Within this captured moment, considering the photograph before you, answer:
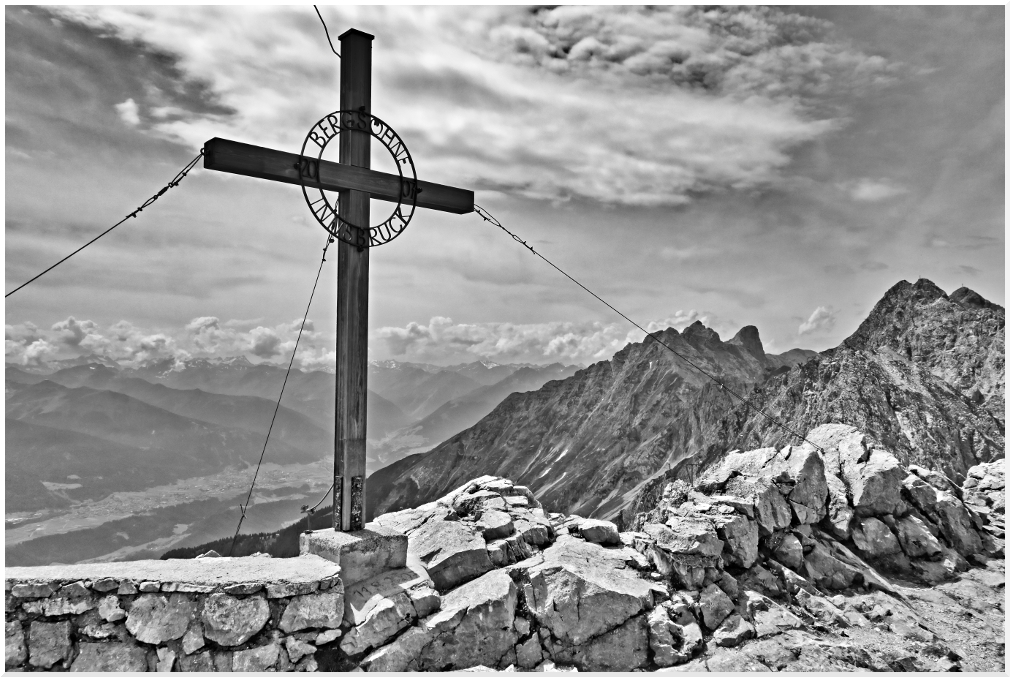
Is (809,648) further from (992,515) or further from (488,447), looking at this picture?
(488,447)

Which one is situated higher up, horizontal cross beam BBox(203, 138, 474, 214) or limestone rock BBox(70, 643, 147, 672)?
horizontal cross beam BBox(203, 138, 474, 214)

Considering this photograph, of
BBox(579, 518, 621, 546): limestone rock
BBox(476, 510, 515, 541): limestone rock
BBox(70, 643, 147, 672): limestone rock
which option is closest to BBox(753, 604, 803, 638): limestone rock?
BBox(579, 518, 621, 546): limestone rock

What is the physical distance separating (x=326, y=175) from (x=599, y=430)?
116 meters

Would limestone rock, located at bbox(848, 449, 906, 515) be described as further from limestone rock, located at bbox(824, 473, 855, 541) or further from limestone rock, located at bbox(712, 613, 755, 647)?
limestone rock, located at bbox(712, 613, 755, 647)

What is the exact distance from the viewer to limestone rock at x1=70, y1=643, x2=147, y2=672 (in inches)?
245

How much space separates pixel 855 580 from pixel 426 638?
252 inches

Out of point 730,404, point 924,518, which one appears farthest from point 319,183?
point 730,404

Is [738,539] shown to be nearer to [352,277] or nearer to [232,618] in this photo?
[352,277]

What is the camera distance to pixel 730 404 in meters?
98.6

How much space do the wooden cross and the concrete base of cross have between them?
24 cm

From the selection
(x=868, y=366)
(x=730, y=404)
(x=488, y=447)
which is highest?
(x=868, y=366)

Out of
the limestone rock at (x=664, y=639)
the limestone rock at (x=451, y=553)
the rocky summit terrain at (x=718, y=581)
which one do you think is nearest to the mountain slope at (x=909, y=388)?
the rocky summit terrain at (x=718, y=581)

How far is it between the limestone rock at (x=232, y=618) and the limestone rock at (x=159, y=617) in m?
0.10

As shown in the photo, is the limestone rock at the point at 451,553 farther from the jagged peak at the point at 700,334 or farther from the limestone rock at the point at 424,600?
the jagged peak at the point at 700,334
